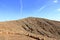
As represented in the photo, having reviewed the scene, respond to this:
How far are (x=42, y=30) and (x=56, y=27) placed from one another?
26.7 ft

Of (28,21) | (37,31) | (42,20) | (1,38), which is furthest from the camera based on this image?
(42,20)

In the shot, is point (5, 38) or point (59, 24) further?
point (59, 24)

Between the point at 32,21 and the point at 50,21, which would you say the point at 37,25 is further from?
the point at 50,21

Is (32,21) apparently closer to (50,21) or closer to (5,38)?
(50,21)

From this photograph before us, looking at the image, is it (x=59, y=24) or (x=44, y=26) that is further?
(x=59, y=24)

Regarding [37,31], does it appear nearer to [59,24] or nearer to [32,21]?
[32,21]

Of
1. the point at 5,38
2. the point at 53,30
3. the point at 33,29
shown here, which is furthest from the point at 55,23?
the point at 5,38

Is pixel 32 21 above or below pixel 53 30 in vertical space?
above

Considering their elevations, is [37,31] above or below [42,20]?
below

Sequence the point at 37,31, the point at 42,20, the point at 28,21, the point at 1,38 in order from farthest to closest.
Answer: the point at 42,20 → the point at 28,21 → the point at 37,31 → the point at 1,38

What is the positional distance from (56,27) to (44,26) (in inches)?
200

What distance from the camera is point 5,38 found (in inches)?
794

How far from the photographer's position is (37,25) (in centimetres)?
5228

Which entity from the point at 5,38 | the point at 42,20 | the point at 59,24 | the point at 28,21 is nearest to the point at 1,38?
the point at 5,38
